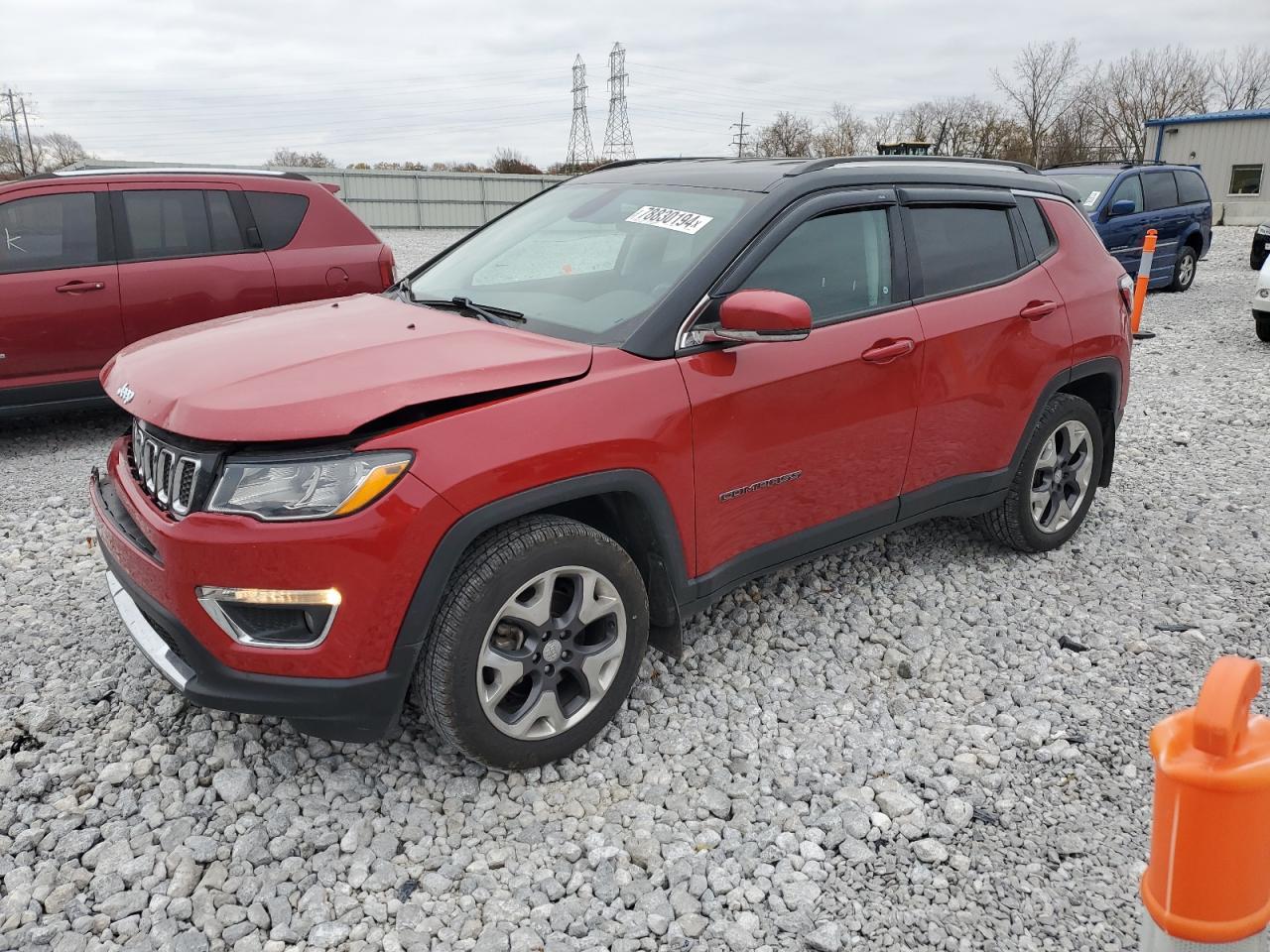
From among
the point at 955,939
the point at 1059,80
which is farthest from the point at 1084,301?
the point at 1059,80

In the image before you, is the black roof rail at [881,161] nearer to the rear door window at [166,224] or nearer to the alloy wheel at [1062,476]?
the alloy wheel at [1062,476]

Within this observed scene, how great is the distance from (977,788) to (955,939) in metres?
0.65

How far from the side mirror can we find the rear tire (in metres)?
13.5

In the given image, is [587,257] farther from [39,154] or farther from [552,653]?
[39,154]

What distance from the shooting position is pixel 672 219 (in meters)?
3.45

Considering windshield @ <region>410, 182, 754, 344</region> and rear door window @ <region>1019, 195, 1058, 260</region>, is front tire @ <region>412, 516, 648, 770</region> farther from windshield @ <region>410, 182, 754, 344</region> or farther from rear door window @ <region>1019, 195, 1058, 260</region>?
rear door window @ <region>1019, 195, 1058, 260</region>

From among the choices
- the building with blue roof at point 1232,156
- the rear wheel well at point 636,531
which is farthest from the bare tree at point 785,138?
the rear wheel well at point 636,531

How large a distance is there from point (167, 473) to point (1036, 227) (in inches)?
145

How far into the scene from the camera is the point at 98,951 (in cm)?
232

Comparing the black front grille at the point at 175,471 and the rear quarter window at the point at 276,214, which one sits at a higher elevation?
the rear quarter window at the point at 276,214

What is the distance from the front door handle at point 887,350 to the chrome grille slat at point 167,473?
7.35 ft

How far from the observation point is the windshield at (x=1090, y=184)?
12.3m

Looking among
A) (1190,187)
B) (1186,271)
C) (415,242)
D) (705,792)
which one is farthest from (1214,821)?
(415,242)

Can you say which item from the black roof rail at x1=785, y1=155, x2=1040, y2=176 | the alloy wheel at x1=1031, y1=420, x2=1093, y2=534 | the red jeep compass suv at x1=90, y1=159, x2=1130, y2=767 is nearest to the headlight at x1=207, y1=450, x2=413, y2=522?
the red jeep compass suv at x1=90, y1=159, x2=1130, y2=767
